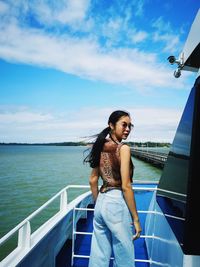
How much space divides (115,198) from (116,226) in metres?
0.22

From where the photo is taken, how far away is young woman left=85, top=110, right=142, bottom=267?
7.00 ft

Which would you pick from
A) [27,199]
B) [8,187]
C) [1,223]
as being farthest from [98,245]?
[8,187]

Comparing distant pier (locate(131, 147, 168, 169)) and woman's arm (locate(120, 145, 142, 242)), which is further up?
woman's arm (locate(120, 145, 142, 242))

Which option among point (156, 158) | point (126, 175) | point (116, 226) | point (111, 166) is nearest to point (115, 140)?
point (111, 166)

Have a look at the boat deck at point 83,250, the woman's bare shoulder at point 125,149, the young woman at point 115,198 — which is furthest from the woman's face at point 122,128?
the boat deck at point 83,250

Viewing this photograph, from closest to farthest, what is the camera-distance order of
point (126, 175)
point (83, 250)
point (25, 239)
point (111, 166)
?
point (126, 175) → point (111, 166) → point (25, 239) → point (83, 250)

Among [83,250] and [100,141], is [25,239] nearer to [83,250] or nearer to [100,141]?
[100,141]

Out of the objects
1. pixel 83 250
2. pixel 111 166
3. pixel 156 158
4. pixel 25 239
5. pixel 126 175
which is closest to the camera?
pixel 126 175

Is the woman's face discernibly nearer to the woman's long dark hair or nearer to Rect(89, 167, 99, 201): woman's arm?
the woman's long dark hair

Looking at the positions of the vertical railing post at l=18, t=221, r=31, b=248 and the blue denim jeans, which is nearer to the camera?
the blue denim jeans

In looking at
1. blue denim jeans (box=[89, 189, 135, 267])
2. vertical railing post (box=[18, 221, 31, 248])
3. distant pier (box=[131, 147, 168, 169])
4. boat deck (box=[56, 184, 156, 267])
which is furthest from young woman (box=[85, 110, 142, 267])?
distant pier (box=[131, 147, 168, 169])

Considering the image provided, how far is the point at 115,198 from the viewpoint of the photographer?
2.17 metres

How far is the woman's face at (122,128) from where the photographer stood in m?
2.27

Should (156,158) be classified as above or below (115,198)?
below
